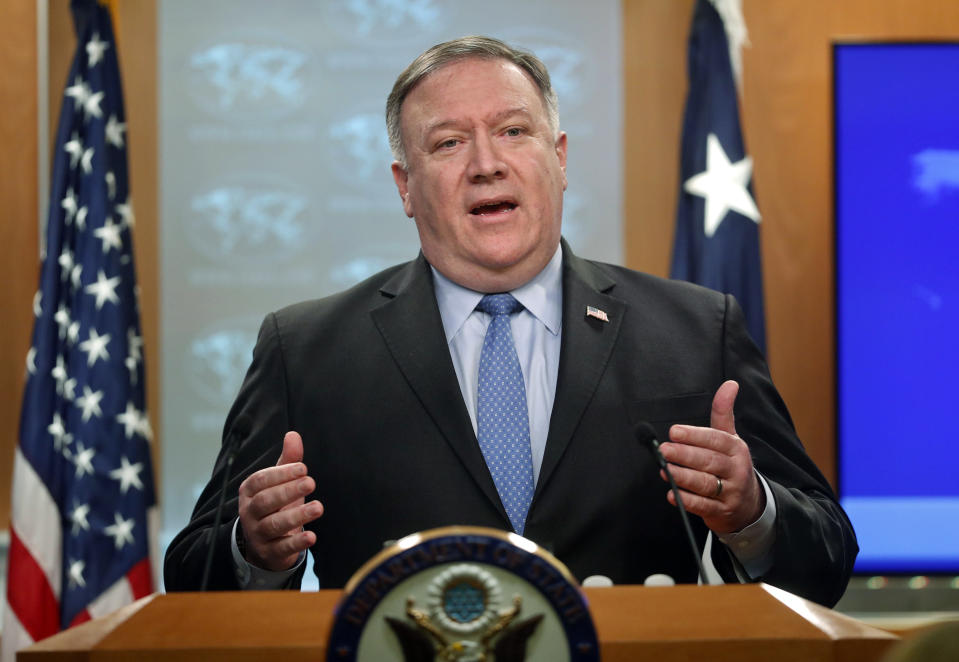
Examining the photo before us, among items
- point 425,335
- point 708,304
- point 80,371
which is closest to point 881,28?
point 708,304

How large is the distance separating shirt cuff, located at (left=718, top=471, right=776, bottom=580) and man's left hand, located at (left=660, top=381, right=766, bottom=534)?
0.06 m

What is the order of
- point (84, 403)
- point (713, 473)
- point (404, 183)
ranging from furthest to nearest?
point (84, 403), point (404, 183), point (713, 473)

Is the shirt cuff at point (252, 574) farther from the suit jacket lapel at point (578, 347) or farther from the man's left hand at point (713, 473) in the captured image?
the man's left hand at point (713, 473)

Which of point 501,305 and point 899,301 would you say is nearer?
point 501,305

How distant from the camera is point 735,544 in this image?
173 centimetres

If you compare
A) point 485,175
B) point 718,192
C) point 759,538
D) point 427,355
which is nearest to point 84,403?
point 427,355

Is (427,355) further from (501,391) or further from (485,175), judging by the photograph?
(485,175)

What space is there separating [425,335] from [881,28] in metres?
3.11

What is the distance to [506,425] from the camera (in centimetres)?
199

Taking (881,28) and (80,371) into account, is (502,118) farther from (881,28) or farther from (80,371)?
(881,28)

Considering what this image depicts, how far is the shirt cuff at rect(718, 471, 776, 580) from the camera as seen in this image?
1.70m

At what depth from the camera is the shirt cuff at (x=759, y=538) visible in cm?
170

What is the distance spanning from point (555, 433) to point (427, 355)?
1.03 feet

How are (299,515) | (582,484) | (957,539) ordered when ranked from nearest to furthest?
(299,515) < (582,484) < (957,539)
